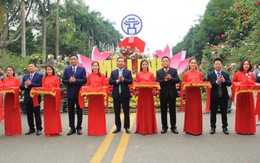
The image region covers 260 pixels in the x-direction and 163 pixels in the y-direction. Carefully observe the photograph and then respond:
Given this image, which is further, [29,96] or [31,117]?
[31,117]

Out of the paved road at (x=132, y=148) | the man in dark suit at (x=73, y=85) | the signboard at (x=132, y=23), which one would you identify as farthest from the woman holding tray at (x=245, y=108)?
the signboard at (x=132, y=23)

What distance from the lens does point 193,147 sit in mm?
6398

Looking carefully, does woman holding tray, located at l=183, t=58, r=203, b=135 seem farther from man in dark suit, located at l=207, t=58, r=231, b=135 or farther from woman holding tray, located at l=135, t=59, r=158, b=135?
woman holding tray, located at l=135, t=59, r=158, b=135

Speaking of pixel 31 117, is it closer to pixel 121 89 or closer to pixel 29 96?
pixel 29 96

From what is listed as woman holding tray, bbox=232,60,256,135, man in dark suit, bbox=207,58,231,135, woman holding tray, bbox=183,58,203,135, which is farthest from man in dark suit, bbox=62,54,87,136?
woman holding tray, bbox=232,60,256,135

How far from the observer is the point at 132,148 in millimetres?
6398

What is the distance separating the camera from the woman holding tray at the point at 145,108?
7.70 meters

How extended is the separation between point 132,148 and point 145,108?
1577mm

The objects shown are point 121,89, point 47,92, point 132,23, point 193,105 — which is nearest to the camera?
point 47,92

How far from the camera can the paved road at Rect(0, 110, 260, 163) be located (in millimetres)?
5703

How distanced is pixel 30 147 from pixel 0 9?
1594 cm

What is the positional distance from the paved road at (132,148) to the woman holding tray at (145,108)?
235mm

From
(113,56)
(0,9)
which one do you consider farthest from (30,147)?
(0,9)

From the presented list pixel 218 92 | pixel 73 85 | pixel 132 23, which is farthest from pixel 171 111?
pixel 132 23
